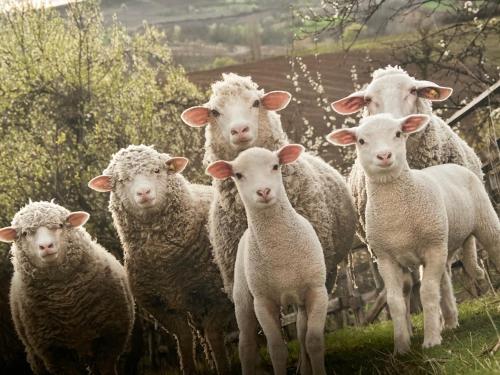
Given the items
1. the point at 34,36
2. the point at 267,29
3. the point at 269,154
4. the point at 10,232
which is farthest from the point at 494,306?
the point at 267,29

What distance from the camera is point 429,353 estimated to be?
4805 mm

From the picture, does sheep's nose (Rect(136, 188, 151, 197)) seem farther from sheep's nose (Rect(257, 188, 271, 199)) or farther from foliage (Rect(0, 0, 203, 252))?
foliage (Rect(0, 0, 203, 252))

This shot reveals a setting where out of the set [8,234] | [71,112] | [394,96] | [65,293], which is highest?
[71,112]

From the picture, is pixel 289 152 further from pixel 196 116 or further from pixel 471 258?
pixel 471 258

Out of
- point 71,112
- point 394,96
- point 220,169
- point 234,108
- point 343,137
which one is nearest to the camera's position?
point 220,169

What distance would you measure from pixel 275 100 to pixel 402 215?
Answer: 1615 millimetres

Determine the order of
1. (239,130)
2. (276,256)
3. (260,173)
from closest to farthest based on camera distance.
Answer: (260,173), (276,256), (239,130)

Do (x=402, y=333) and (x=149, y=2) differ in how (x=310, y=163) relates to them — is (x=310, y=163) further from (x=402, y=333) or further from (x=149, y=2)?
(x=149, y=2)

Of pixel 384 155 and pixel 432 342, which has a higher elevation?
pixel 384 155

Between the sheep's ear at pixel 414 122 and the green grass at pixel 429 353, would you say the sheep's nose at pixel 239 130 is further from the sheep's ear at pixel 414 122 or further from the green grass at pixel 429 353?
the green grass at pixel 429 353

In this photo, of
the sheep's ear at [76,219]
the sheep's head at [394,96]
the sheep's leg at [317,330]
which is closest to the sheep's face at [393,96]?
the sheep's head at [394,96]

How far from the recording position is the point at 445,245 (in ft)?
17.1

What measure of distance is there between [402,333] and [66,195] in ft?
23.0

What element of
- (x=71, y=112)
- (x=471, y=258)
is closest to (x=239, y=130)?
(x=471, y=258)
